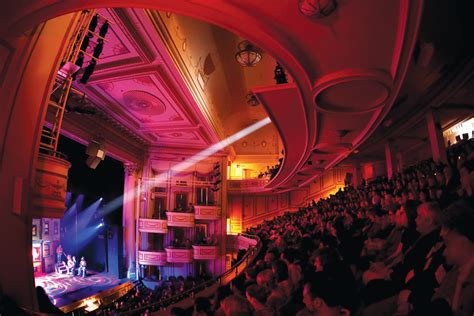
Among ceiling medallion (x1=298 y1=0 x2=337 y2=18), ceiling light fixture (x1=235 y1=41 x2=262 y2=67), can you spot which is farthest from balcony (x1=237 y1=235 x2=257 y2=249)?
ceiling medallion (x1=298 y1=0 x2=337 y2=18)

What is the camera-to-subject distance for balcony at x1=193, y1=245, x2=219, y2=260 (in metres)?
8.46

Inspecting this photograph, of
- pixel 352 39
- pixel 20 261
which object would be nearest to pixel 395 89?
pixel 352 39

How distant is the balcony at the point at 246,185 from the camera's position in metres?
10.5

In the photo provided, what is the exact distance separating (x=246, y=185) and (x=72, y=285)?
5.97m

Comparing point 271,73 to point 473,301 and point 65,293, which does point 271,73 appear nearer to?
point 65,293

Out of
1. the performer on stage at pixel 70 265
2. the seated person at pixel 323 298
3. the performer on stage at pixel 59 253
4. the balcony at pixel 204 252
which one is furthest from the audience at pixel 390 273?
the performer on stage at pixel 59 253

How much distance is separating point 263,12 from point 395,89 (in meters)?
1.34

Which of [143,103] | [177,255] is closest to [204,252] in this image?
[177,255]

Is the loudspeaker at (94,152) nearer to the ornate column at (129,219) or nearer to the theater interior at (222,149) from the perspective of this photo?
the theater interior at (222,149)

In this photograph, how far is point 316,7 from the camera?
155 centimetres

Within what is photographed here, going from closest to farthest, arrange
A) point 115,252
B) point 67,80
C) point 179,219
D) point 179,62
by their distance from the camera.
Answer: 1. point 67,80
2. point 179,62
3. point 115,252
4. point 179,219

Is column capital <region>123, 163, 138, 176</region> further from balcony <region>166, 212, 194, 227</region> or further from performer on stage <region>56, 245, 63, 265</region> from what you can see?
performer on stage <region>56, 245, 63, 265</region>

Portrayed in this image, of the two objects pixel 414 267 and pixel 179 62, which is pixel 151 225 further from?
A: pixel 414 267

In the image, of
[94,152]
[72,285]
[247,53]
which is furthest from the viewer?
[72,285]
